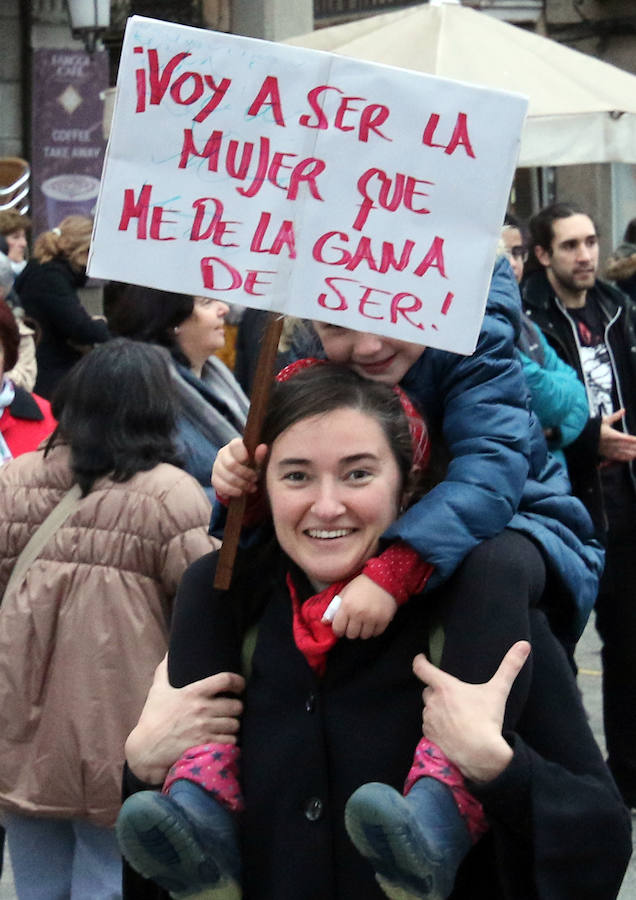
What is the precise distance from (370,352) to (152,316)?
2.56m

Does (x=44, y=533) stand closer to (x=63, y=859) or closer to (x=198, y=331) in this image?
(x=63, y=859)

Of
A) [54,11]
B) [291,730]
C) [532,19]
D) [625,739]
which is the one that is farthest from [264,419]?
[532,19]

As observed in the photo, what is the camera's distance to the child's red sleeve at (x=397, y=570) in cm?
231

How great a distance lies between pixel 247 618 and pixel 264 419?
1.01 ft

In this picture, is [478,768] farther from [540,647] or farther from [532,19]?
[532,19]

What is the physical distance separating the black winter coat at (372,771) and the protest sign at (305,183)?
48 cm

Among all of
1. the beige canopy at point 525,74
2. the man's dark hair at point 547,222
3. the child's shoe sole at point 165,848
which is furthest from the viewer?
the beige canopy at point 525,74

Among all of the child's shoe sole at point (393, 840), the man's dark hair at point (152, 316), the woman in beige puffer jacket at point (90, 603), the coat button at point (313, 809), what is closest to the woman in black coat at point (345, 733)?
the coat button at point (313, 809)

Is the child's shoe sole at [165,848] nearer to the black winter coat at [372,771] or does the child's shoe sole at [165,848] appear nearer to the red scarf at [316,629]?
the black winter coat at [372,771]

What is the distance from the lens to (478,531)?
7.74 ft

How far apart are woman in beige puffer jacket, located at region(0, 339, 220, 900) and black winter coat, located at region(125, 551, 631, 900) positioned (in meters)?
1.40

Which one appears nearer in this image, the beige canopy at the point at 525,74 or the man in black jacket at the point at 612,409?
the man in black jacket at the point at 612,409

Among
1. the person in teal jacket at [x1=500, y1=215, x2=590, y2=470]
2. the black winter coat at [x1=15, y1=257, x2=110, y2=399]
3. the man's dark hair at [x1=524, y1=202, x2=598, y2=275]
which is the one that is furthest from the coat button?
the black winter coat at [x1=15, y1=257, x2=110, y2=399]

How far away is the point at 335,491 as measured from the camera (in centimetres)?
238
